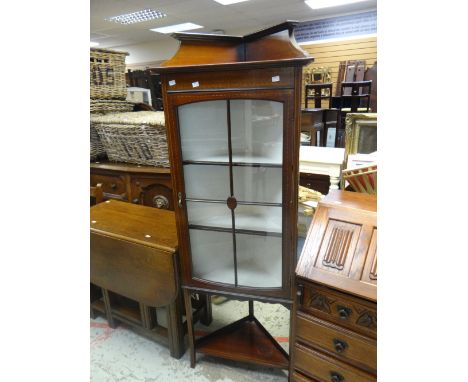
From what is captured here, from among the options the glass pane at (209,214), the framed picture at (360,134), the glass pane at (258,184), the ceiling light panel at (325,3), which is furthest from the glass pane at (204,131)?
the ceiling light panel at (325,3)

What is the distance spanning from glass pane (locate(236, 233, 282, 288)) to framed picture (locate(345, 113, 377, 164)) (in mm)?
1171

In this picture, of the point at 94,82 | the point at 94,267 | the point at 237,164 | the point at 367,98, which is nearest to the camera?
the point at 237,164

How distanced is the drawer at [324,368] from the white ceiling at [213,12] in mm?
4940

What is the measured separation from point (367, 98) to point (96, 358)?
4292 millimetres

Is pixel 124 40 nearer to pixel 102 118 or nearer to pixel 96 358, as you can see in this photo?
pixel 102 118

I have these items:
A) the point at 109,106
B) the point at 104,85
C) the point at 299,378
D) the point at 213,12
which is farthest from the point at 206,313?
the point at 213,12

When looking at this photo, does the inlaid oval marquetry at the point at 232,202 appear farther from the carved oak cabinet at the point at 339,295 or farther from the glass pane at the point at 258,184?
the carved oak cabinet at the point at 339,295

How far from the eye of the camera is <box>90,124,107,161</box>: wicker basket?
2.37 meters

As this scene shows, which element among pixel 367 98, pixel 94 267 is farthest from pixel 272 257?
pixel 367 98

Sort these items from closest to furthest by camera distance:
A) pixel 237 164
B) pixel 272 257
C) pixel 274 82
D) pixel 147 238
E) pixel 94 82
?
pixel 274 82 < pixel 237 164 < pixel 272 257 < pixel 147 238 < pixel 94 82

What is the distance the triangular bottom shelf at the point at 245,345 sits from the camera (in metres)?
1.54

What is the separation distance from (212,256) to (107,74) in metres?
1.80

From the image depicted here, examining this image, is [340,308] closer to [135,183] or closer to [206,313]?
[206,313]
